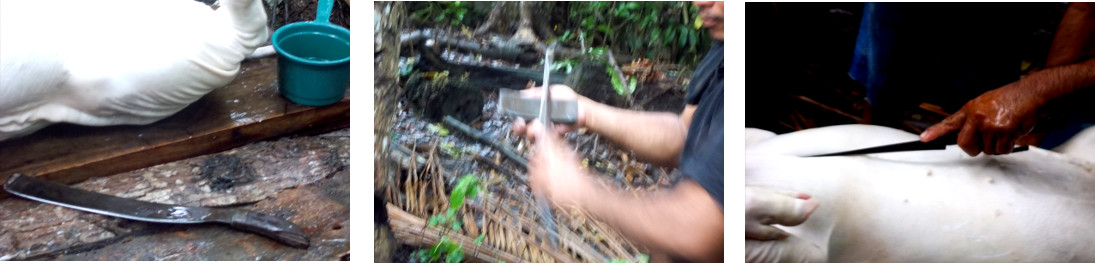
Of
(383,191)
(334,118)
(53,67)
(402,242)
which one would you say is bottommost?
(402,242)

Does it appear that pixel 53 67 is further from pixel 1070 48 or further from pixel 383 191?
pixel 1070 48

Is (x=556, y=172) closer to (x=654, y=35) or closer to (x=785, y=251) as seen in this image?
(x=654, y=35)

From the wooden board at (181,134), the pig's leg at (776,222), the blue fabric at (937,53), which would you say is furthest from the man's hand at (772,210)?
the wooden board at (181,134)

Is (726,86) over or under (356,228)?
over

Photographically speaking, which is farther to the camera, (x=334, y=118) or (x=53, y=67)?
(x=334, y=118)

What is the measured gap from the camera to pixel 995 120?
1.61 meters

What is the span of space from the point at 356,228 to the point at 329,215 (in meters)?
0.06

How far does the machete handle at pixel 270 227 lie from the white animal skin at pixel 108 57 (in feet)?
0.87

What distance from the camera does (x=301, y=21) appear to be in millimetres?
1674

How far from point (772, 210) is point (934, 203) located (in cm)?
33

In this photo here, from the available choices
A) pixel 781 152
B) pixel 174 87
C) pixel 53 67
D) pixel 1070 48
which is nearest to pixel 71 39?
pixel 53 67

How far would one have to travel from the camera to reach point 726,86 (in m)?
1.65

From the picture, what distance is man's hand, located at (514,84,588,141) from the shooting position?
1602 millimetres

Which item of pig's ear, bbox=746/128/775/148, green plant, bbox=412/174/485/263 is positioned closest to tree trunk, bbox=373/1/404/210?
green plant, bbox=412/174/485/263
